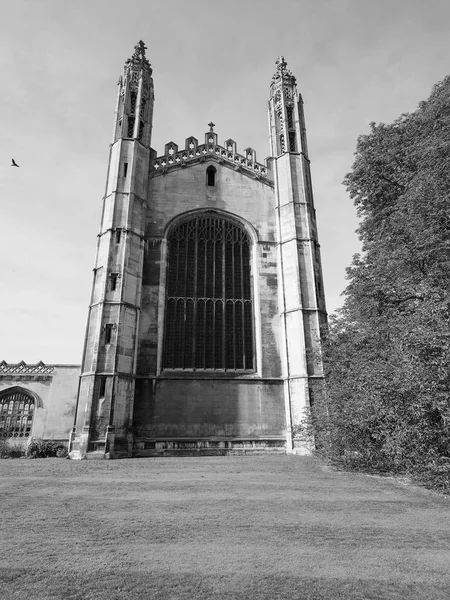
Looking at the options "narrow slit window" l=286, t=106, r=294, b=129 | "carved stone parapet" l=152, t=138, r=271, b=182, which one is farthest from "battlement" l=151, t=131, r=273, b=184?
"narrow slit window" l=286, t=106, r=294, b=129

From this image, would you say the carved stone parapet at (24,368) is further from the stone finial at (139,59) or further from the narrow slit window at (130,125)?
the stone finial at (139,59)

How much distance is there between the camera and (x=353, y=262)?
42.8 ft

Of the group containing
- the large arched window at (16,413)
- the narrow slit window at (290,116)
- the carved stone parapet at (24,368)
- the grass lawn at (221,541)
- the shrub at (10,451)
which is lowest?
the grass lawn at (221,541)

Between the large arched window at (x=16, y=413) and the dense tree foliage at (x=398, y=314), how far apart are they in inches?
576

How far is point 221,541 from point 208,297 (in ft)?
48.5

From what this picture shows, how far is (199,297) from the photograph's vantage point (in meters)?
19.1

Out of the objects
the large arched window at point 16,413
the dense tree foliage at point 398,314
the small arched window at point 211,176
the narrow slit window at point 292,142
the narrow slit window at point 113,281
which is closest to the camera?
the dense tree foliage at point 398,314

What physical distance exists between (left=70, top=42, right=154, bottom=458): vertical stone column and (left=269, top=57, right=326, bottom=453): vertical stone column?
6.96 m

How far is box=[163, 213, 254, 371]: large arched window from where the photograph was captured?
18.2 metres

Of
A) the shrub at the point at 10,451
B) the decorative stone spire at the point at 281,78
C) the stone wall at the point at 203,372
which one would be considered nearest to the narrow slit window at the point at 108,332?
the stone wall at the point at 203,372

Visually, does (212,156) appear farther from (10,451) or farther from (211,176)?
(10,451)

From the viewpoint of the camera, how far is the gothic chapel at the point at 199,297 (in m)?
16.3

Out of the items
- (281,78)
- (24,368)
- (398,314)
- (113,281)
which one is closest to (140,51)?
(281,78)

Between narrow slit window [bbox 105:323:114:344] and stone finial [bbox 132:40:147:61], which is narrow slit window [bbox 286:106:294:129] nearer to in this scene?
stone finial [bbox 132:40:147:61]
